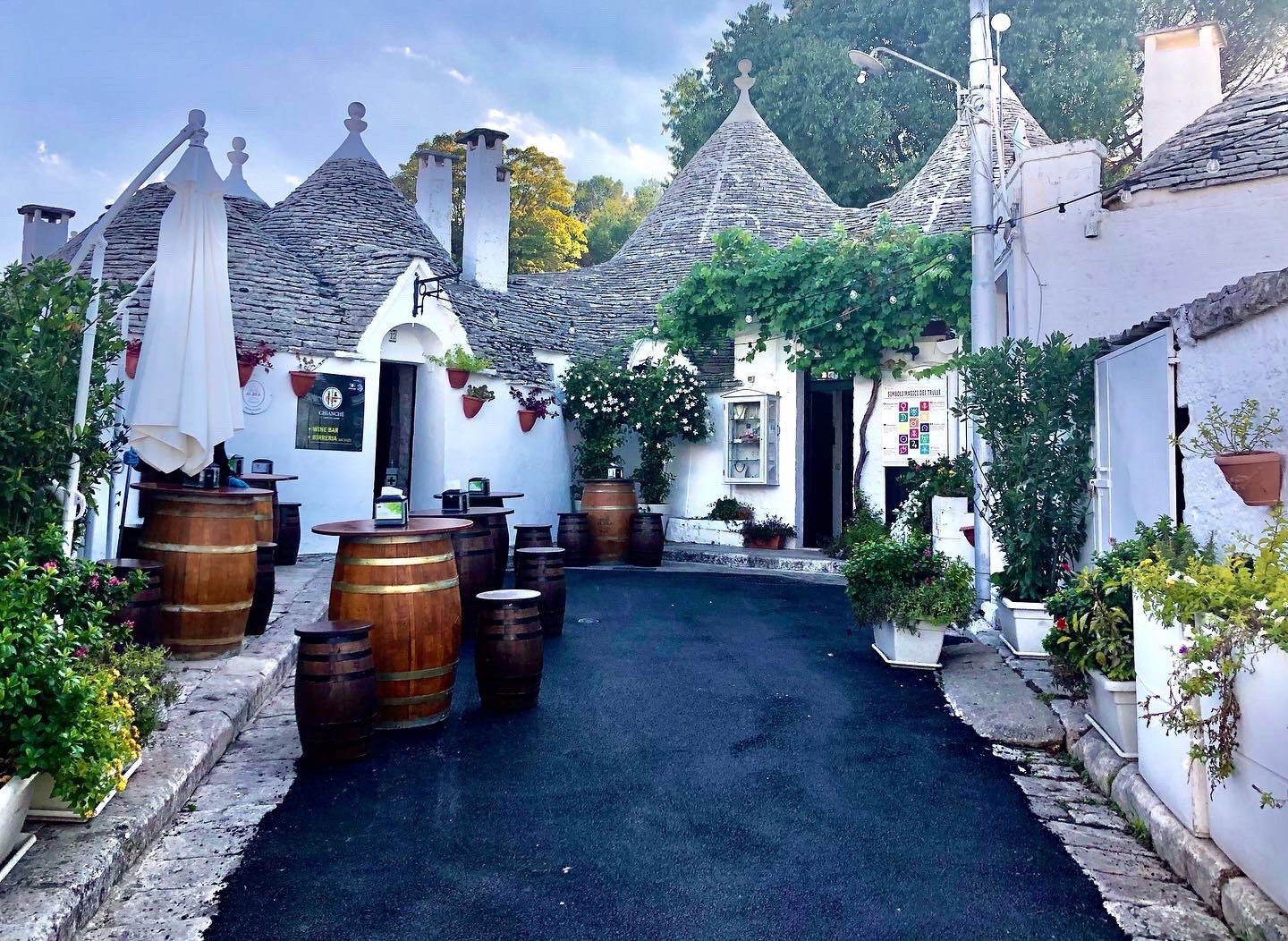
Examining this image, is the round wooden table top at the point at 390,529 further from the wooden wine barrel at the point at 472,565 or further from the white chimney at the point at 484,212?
the white chimney at the point at 484,212

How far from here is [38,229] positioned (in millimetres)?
18703

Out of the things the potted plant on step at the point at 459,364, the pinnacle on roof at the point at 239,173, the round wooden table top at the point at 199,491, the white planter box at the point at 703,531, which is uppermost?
the pinnacle on roof at the point at 239,173

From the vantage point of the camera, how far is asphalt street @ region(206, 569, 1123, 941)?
2.99 metres

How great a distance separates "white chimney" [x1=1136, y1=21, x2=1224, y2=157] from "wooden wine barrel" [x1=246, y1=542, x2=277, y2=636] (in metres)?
11.7

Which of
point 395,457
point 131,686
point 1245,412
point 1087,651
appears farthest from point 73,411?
point 395,457

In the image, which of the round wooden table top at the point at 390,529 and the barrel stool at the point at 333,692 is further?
the round wooden table top at the point at 390,529

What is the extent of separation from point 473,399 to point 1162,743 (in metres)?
11.0

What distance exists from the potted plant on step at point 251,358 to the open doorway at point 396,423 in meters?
2.62

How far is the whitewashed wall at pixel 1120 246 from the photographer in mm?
8906

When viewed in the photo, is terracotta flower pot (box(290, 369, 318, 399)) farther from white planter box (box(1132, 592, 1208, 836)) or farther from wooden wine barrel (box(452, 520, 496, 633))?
white planter box (box(1132, 592, 1208, 836))

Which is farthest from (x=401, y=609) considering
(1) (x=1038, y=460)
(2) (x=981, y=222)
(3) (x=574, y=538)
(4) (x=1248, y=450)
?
(3) (x=574, y=538)

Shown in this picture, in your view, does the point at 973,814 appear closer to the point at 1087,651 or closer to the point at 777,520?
the point at 1087,651

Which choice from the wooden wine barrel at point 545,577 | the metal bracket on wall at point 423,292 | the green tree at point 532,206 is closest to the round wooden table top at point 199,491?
the wooden wine barrel at point 545,577

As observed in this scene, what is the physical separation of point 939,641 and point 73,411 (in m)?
5.75
